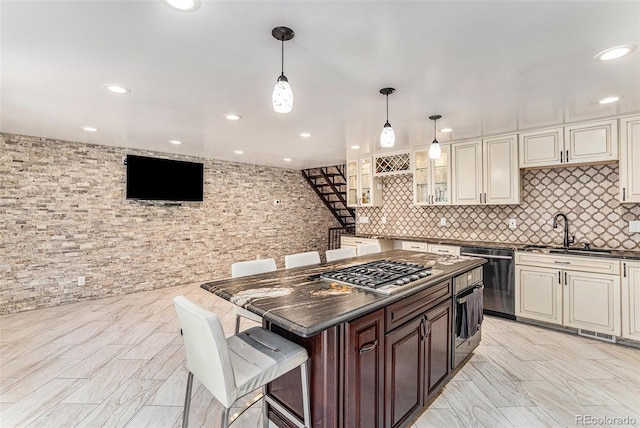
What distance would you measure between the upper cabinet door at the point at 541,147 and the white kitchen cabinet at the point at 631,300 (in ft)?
4.26

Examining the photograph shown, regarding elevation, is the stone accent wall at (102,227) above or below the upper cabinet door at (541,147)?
below

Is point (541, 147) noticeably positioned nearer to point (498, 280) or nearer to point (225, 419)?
point (498, 280)

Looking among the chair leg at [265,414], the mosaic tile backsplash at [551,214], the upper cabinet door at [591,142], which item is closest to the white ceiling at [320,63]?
the upper cabinet door at [591,142]

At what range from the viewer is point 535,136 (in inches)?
145

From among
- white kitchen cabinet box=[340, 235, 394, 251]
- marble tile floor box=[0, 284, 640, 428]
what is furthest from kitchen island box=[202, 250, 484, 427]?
white kitchen cabinet box=[340, 235, 394, 251]

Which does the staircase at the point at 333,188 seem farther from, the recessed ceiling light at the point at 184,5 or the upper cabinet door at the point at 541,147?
the recessed ceiling light at the point at 184,5

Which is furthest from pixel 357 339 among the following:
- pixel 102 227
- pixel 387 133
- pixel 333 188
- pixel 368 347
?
pixel 333 188

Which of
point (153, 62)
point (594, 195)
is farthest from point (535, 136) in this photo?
point (153, 62)

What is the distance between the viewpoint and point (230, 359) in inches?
58.1

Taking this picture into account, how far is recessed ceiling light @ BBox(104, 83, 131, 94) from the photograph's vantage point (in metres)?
2.46

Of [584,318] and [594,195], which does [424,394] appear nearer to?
[584,318]

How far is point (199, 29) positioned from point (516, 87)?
2417 mm

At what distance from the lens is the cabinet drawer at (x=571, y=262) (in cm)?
310

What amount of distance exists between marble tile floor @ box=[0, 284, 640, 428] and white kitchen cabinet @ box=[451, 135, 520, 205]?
161 centimetres
